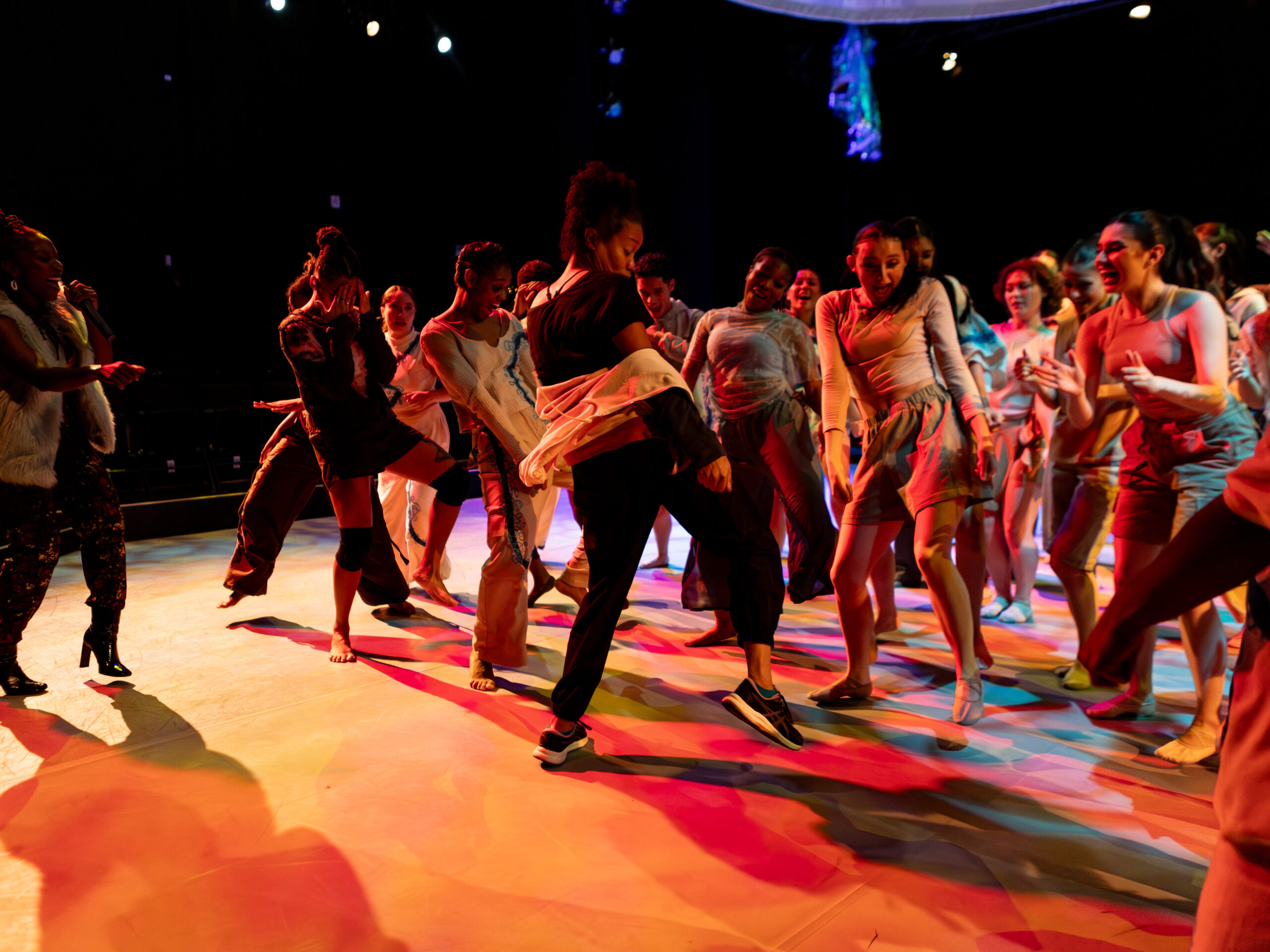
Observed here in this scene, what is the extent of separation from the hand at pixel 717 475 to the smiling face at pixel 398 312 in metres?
3.07

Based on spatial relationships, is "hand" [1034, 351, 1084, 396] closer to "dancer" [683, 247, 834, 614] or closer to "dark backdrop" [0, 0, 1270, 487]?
"dancer" [683, 247, 834, 614]

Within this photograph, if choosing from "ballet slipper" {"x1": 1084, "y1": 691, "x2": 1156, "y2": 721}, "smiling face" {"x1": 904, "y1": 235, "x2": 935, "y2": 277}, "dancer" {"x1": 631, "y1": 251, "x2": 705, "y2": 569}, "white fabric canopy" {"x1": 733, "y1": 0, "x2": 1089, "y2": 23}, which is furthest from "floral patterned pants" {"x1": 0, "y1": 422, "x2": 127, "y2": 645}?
"white fabric canopy" {"x1": 733, "y1": 0, "x2": 1089, "y2": 23}

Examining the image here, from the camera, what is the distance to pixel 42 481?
10.5ft

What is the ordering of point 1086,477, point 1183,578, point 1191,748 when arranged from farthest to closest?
1. point 1086,477
2. point 1191,748
3. point 1183,578

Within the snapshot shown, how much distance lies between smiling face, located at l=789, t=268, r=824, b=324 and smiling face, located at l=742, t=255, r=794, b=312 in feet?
2.03

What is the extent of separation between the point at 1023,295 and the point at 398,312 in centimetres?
351

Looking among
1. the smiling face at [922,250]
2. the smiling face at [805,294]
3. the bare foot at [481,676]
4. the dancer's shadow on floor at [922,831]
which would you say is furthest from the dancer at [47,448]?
the smiling face at [805,294]

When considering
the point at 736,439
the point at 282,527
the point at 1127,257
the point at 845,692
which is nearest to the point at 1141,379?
the point at 1127,257

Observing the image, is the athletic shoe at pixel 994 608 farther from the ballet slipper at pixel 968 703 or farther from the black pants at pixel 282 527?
the black pants at pixel 282 527

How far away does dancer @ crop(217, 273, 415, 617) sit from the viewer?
4289 mm

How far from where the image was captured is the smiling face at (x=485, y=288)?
3.43m

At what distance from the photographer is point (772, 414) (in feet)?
13.6

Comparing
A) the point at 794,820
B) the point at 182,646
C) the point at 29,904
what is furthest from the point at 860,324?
the point at 182,646

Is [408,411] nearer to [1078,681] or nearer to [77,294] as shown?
[77,294]
